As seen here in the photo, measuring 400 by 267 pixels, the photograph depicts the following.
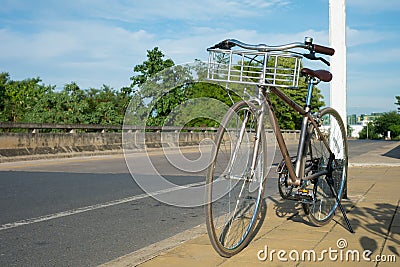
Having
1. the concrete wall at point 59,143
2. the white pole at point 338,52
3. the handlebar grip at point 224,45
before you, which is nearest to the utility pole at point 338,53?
the white pole at point 338,52

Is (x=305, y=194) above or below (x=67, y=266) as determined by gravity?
above

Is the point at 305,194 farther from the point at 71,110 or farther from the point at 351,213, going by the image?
the point at 71,110

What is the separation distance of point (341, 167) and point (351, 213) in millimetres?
578

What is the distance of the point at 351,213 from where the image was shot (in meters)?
6.43

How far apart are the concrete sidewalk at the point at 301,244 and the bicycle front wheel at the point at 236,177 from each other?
0.59ft

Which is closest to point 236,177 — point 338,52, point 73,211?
point 73,211

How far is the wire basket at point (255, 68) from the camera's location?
4277 millimetres

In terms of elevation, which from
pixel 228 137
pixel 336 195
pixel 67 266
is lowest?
pixel 67 266

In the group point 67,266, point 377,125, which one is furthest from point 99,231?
point 377,125

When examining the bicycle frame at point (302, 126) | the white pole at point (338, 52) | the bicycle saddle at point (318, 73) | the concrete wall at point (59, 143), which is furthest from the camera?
the concrete wall at point (59, 143)

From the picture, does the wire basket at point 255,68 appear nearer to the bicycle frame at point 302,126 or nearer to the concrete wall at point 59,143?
the bicycle frame at point 302,126

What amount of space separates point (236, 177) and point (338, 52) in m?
5.81

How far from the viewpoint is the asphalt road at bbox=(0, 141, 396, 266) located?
4910 millimetres

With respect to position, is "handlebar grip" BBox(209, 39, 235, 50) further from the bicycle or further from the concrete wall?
the concrete wall
